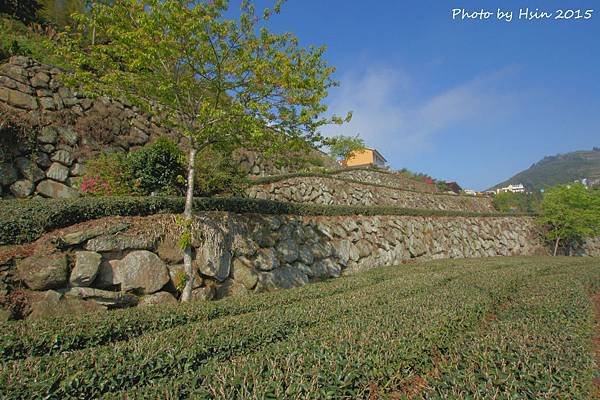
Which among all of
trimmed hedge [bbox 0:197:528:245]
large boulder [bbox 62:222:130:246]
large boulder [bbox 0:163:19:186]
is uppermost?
large boulder [bbox 0:163:19:186]

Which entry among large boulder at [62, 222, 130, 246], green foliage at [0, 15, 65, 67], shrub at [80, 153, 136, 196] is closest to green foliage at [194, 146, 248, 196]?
shrub at [80, 153, 136, 196]

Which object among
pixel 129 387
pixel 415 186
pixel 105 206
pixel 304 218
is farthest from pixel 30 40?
pixel 415 186

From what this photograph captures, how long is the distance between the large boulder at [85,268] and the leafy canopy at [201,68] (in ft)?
9.29

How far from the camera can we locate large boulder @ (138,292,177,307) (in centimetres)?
543

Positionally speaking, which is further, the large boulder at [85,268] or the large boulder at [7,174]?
the large boulder at [7,174]

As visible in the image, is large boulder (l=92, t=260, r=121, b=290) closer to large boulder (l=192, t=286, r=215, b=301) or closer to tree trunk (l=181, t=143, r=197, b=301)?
tree trunk (l=181, t=143, r=197, b=301)

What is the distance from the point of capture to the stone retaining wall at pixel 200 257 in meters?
4.82

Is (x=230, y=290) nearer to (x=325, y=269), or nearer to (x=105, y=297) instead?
(x=105, y=297)

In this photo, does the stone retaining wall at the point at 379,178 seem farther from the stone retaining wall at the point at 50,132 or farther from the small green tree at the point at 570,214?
the stone retaining wall at the point at 50,132

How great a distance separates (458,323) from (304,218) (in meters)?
6.39

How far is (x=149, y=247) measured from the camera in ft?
19.2

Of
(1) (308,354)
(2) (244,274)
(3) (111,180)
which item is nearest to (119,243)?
(3) (111,180)

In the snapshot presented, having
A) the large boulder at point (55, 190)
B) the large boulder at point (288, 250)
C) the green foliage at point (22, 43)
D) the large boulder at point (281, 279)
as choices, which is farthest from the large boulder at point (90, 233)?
the green foliage at point (22, 43)

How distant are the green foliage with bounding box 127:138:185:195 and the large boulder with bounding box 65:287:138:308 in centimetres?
274
